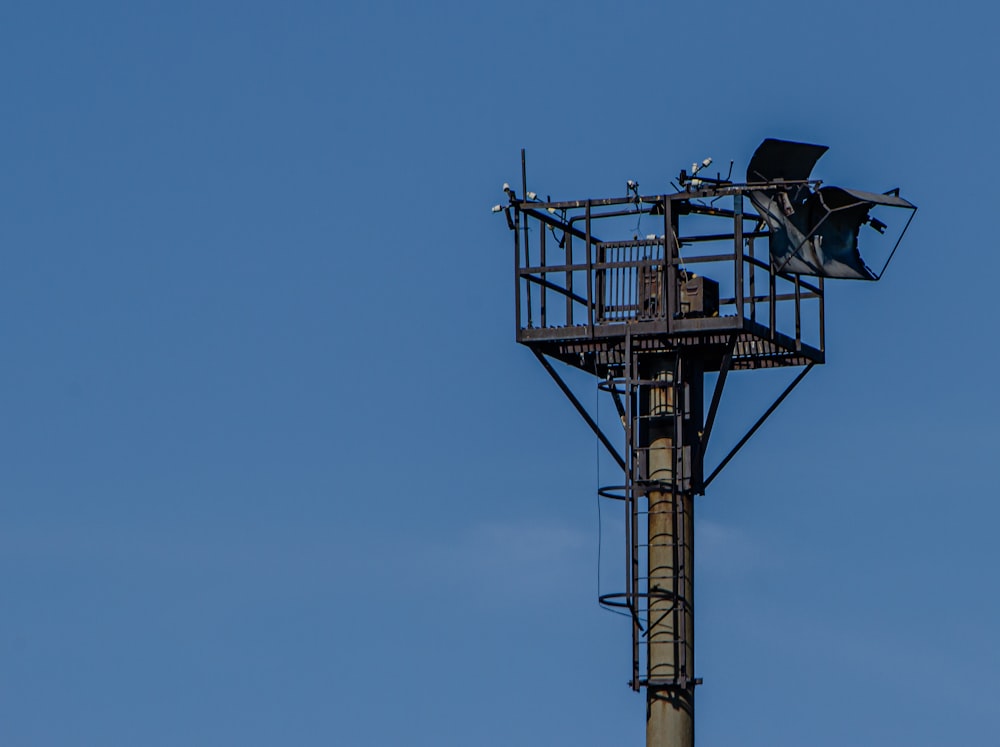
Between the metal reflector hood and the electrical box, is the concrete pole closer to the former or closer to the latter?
the electrical box

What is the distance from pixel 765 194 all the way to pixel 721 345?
3079 millimetres

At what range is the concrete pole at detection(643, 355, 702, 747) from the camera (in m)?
66.9

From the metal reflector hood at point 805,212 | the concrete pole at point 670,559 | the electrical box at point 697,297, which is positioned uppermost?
the metal reflector hood at point 805,212

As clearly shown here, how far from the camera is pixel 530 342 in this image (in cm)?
6794

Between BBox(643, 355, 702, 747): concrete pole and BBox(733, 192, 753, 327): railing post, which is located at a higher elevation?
BBox(733, 192, 753, 327): railing post

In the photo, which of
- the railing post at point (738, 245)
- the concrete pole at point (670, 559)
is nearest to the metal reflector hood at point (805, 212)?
the railing post at point (738, 245)

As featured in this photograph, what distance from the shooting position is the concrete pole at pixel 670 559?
220 feet

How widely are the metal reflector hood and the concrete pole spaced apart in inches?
121

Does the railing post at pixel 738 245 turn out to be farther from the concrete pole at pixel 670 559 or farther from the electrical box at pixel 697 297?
the concrete pole at pixel 670 559

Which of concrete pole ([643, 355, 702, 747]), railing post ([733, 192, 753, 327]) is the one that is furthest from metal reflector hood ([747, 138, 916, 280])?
concrete pole ([643, 355, 702, 747])

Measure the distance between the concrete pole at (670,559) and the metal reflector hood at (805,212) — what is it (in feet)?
10.1

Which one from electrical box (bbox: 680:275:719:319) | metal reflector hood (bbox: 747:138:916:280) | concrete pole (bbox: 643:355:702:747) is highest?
metal reflector hood (bbox: 747:138:916:280)

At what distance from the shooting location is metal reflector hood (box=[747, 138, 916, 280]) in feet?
222

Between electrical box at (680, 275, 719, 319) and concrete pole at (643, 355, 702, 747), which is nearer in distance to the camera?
concrete pole at (643, 355, 702, 747)
